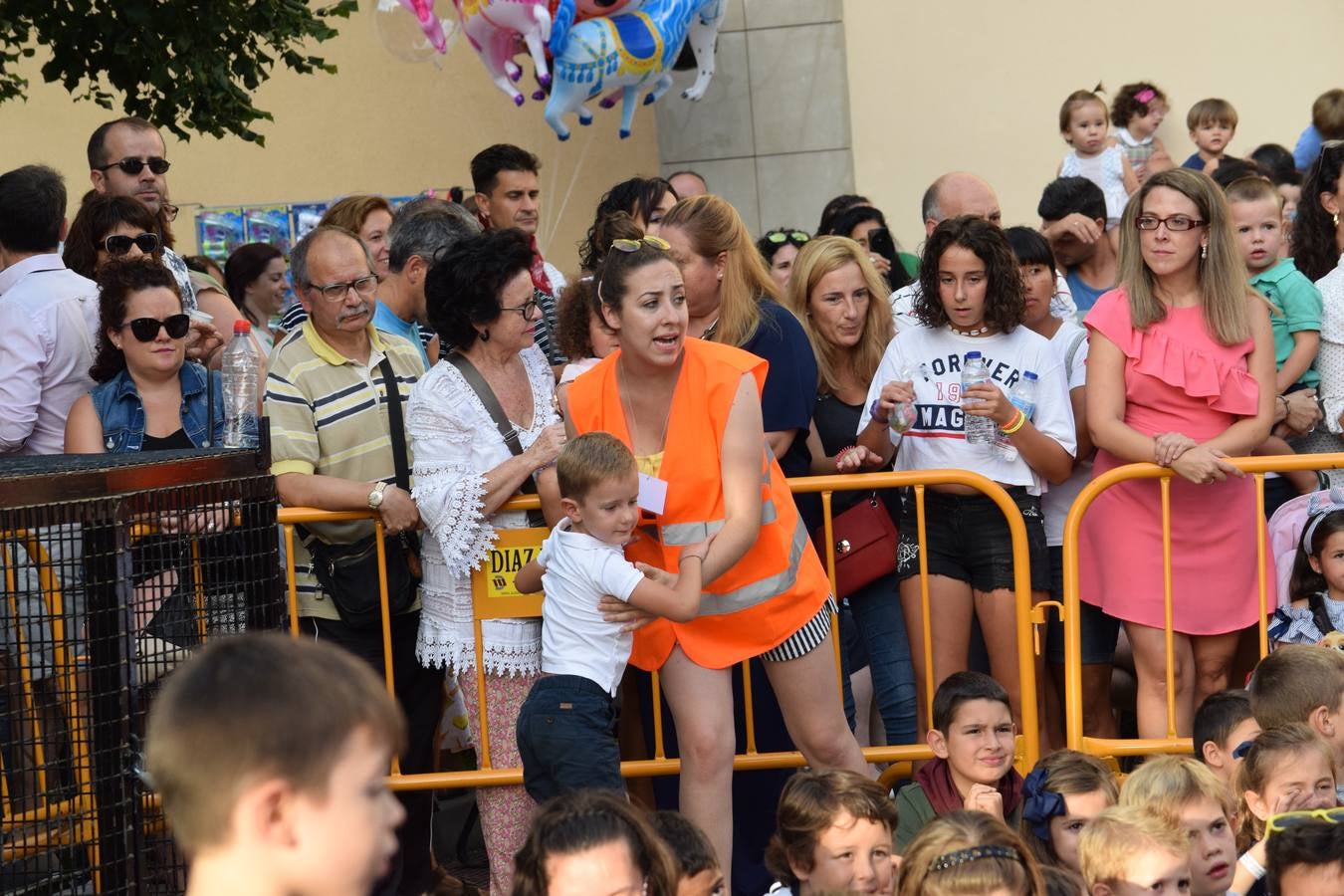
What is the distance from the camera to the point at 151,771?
2.06 meters

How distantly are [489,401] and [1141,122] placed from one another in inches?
306

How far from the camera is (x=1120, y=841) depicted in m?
4.07

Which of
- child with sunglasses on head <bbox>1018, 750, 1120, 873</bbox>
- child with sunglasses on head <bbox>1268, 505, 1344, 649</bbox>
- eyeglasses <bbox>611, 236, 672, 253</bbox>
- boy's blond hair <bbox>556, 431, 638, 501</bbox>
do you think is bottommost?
child with sunglasses on head <bbox>1018, 750, 1120, 873</bbox>

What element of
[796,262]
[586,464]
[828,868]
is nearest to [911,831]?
[828,868]

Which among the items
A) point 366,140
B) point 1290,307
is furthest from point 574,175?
point 1290,307

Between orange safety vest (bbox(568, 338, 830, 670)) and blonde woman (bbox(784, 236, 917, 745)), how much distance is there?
0.91 m

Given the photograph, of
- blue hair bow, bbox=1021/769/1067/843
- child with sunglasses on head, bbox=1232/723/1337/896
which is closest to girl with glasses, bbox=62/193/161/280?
blue hair bow, bbox=1021/769/1067/843

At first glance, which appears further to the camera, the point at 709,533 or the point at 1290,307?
the point at 1290,307

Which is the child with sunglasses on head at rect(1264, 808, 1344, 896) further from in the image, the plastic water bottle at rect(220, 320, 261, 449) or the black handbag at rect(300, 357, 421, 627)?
the plastic water bottle at rect(220, 320, 261, 449)

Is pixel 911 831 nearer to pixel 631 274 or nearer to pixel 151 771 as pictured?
pixel 631 274

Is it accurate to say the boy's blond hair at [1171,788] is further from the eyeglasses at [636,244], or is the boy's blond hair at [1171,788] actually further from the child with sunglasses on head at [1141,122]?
the child with sunglasses on head at [1141,122]

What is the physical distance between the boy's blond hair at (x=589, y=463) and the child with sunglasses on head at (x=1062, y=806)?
1366 mm

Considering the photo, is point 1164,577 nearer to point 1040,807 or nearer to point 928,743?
point 928,743

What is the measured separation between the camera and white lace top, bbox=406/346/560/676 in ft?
17.0
